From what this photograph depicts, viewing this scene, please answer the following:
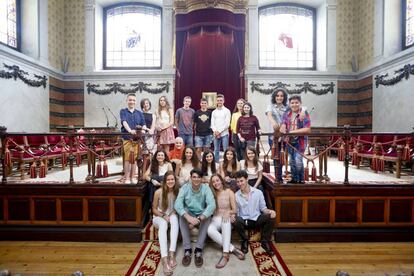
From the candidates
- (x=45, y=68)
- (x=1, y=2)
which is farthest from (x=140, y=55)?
(x=1, y=2)

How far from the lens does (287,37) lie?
10086 millimetres

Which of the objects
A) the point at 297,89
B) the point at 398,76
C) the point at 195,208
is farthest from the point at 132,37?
the point at 195,208

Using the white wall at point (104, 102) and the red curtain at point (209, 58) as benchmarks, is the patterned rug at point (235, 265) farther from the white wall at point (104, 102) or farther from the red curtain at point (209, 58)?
the white wall at point (104, 102)

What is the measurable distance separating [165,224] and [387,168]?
481 cm

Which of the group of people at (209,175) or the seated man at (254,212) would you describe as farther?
the seated man at (254,212)

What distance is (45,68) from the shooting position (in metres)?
8.59

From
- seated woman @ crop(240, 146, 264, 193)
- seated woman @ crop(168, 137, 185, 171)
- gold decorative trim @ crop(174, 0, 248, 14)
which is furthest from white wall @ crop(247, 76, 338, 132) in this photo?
seated woman @ crop(240, 146, 264, 193)

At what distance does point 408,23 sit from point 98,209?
8695 mm

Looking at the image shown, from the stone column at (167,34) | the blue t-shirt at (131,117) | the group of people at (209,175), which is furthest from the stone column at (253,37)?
the blue t-shirt at (131,117)

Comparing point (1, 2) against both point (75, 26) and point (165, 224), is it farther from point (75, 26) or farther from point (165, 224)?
point (165, 224)

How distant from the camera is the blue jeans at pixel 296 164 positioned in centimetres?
401

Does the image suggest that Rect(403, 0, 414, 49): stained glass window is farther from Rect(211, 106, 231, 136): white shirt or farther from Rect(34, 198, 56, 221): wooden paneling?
Rect(34, 198, 56, 221): wooden paneling

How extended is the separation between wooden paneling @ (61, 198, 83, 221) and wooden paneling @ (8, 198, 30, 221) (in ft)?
1.61

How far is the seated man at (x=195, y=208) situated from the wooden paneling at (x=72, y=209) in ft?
4.82
